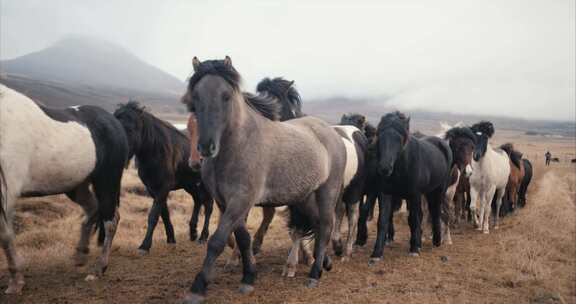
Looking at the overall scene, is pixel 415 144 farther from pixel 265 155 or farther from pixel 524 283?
pixel 265 155

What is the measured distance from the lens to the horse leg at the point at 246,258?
16.8 feet

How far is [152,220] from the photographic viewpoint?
25.8 ft

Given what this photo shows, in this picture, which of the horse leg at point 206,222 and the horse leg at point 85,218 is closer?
the horse leg at point 85,218

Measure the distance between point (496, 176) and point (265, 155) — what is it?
31.2ft

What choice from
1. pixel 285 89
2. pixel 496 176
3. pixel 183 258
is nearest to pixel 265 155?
pixel 285 89

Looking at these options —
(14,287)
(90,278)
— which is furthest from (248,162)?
(14,287)

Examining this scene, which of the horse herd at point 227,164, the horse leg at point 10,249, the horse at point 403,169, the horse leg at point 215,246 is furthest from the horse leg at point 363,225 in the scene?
the horse leg at point 10,249

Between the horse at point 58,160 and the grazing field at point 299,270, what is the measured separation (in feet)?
2.21

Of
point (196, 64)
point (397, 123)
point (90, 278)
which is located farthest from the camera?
point (397, 123)

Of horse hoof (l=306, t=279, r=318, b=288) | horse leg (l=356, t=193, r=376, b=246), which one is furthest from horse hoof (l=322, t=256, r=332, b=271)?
horse leg (l=356, t=193, r=376, b=246)

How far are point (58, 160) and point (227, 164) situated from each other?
2.09m

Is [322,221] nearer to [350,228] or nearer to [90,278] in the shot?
[350,228]

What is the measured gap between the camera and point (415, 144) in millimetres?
8297

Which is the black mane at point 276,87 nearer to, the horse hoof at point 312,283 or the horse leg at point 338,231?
the horse leg at point 338,231
